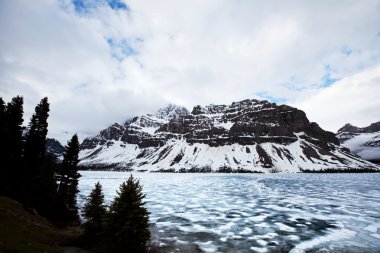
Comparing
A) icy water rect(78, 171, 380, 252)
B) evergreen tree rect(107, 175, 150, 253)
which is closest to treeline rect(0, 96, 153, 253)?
evergreen tree rect(107, 175, 150, 253)

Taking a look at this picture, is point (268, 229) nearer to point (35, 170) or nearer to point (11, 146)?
point (35, 170)

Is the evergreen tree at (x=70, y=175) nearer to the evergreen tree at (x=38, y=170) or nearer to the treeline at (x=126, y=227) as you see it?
the evergreen tree at (x=38, y=170)

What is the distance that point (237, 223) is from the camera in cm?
3212

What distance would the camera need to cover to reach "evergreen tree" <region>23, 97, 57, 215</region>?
123ft

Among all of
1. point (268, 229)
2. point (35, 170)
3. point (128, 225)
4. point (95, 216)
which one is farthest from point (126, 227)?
point (35, 170)

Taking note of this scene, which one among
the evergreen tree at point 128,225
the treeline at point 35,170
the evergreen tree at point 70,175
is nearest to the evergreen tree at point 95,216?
the evergreen tree at point 128,225

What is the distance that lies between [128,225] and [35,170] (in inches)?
1277

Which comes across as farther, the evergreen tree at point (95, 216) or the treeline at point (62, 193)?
the evergreen tree at point (95, 216)

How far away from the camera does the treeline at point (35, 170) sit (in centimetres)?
3681

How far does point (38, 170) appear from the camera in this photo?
40.2m

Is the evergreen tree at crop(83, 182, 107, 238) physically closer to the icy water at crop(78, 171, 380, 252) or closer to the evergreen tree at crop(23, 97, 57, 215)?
the icy water at crop(78, 171, 380, 252)

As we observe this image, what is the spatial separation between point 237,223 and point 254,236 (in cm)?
582

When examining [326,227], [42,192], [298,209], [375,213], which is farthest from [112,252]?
[375,213]

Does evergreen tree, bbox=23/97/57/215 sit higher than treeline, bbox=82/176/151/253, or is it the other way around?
evergreen tree, bbox=23/97/57/215
